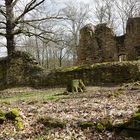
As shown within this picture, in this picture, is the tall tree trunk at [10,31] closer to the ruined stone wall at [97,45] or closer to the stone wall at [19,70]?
the stone wall at [19,70]

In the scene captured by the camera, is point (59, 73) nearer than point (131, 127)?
No

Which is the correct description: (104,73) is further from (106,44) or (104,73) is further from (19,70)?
(106,44)

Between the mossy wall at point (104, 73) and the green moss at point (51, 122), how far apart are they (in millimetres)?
14230

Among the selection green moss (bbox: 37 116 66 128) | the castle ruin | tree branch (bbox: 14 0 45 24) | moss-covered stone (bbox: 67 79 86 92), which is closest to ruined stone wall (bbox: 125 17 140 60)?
the castle ruin

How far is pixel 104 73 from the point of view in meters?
22.9

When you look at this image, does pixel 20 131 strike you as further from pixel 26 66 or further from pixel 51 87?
pixel 26 66

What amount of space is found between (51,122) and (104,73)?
14.9 metres

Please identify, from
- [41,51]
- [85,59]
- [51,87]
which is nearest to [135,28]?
[85,59]

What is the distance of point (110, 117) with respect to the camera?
318 inches

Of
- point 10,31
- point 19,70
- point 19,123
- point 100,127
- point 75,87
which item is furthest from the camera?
point 10,31

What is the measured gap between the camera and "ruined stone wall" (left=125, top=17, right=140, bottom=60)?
1273 inches

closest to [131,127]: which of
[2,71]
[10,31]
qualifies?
[2,71]

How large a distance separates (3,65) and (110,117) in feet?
61.1

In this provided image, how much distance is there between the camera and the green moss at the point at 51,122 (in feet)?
26.4
